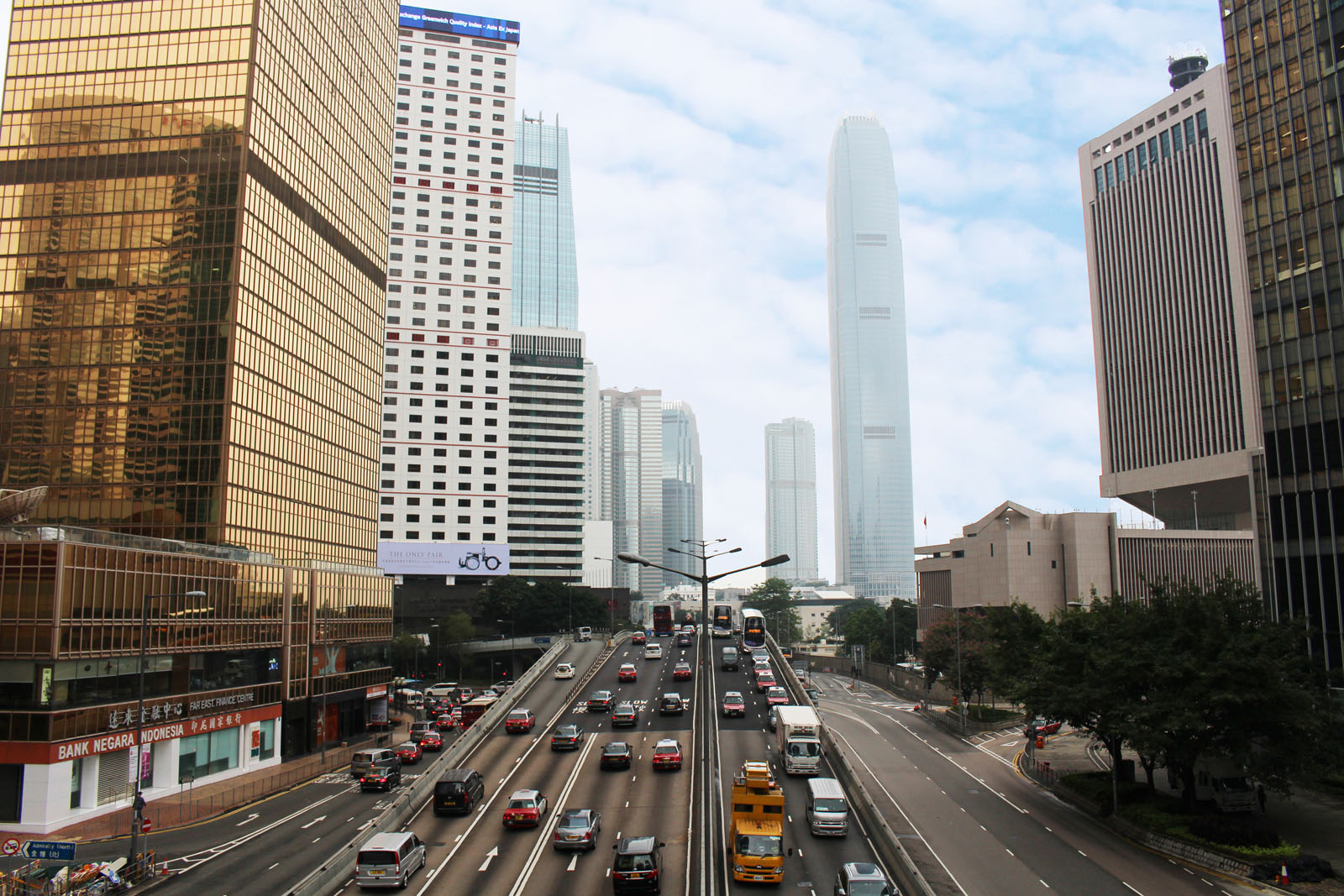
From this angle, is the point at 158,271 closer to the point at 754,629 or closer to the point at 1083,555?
the point at 754,629

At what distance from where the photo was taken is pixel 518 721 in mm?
62188

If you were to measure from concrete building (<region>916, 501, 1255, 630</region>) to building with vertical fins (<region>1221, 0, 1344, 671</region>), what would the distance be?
56834 mm

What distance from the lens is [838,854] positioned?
118ft

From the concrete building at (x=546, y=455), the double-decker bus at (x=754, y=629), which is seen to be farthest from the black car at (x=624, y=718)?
the concrete building at (x=546, y=455)

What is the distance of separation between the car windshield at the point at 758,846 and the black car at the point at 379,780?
26.0m

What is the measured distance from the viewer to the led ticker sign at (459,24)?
16650cm

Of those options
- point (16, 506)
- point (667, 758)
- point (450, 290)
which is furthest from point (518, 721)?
point (450, 290)

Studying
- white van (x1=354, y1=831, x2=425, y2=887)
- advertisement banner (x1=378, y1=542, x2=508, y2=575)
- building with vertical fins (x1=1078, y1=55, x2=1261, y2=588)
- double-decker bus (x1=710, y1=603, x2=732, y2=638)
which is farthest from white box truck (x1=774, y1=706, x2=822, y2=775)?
advertisement banner (x1=378, y1=542, x2=508, y2=575)

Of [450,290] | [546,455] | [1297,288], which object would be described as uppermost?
[450,290]

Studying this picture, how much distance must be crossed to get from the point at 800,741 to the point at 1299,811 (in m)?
23.1

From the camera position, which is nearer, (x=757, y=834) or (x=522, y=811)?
(x=757, y=834)

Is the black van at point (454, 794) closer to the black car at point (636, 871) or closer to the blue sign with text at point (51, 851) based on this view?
the black car at point (636, 871)

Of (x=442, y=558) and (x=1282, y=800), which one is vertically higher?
(x=442, y=558)

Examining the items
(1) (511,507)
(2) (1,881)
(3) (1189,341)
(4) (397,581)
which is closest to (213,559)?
(2) (1,881)
